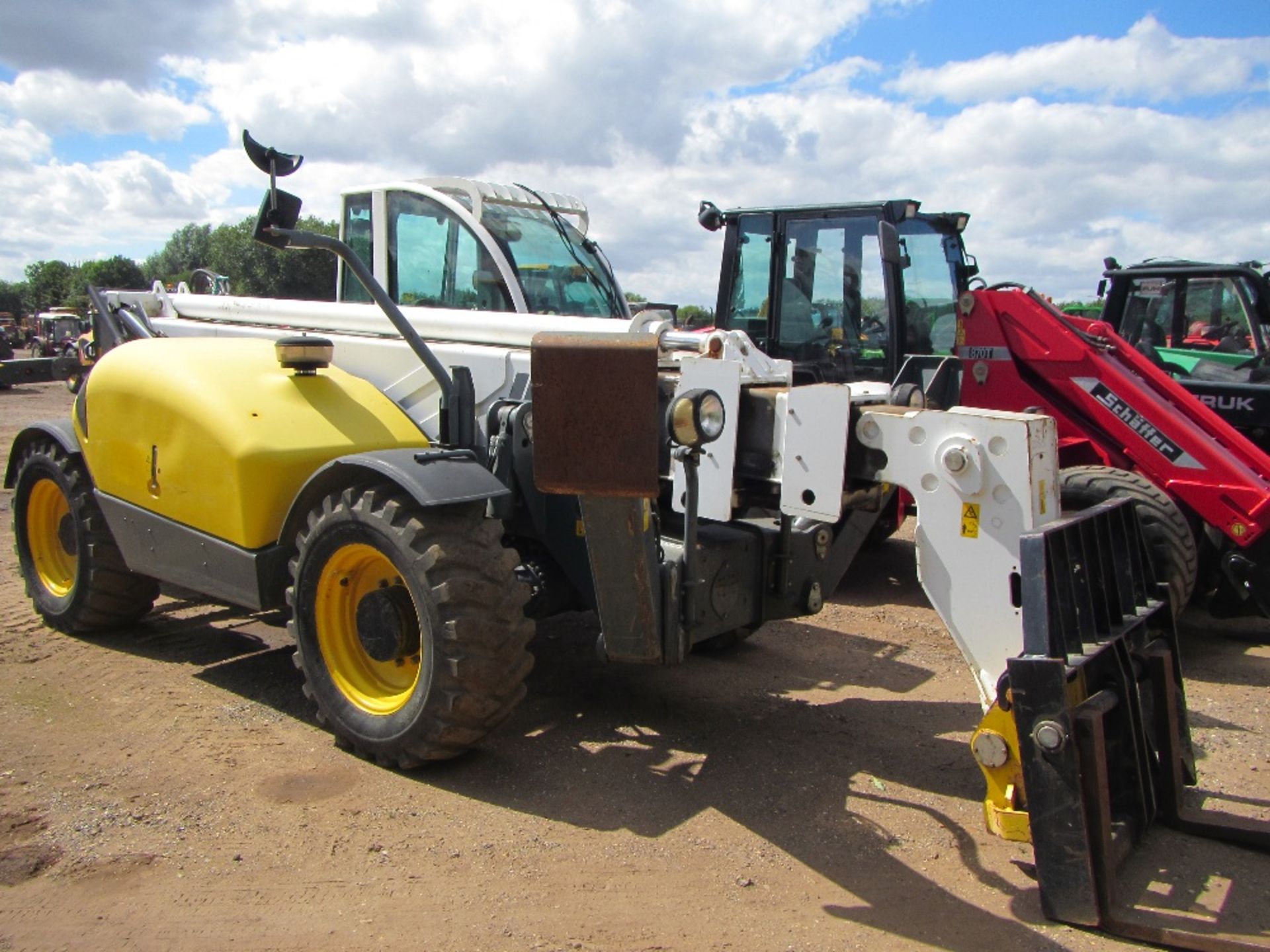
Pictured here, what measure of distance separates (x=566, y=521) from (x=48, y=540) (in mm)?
3249

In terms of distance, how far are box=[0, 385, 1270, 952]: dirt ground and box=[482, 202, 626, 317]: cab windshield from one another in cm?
200

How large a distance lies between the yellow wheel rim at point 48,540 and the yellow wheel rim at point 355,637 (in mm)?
2298

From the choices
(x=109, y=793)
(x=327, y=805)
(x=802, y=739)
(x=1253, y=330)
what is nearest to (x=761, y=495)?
(x=802, y=739)

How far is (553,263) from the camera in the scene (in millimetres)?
6398

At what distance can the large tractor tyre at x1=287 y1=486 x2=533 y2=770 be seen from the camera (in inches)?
150

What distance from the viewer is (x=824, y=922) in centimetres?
307

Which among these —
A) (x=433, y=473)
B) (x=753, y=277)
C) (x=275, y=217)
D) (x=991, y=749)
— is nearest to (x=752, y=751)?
(x=991, y=749)

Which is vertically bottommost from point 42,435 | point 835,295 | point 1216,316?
point 42,435

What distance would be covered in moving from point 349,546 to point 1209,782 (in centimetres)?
336

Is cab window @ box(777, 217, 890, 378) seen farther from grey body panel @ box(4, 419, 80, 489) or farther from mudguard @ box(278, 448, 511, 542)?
grey body panel @ box(4, 419, 80, 489)

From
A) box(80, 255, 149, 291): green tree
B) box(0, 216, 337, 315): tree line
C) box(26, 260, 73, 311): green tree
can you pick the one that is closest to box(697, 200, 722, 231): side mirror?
box(0, 216, 337, 315): tree line

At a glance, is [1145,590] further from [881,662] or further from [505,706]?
[505,706]

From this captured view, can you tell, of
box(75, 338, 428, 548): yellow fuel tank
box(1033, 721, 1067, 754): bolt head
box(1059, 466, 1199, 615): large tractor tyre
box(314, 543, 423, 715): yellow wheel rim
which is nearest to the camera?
box(1033, 721, 1067, 754): bolt head

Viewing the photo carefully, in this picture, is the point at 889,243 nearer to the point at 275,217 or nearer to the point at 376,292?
the point at 376,292
